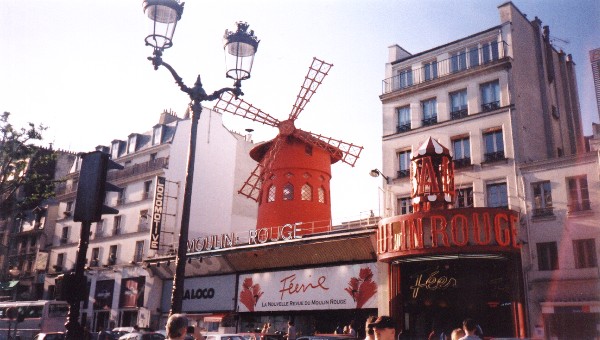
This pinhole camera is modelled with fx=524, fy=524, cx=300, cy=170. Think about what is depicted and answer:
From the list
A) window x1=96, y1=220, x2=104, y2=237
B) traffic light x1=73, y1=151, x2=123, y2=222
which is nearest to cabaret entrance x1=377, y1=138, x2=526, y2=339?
traffic light x1=73, y1=151, x2=123, y2=222

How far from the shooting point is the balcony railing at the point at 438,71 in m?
18.7

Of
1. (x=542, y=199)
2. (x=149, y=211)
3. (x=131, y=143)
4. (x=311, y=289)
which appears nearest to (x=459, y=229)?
(x=542, y=199)

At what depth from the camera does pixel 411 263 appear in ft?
60.4

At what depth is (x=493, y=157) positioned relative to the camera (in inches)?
696

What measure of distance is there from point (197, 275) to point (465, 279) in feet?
46.0

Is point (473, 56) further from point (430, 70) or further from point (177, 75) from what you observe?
point (177, 75)

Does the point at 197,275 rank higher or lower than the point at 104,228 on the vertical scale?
lower

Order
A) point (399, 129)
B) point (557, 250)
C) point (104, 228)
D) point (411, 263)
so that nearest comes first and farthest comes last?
point (557, 250), point (411, 263), point (399, 129), point (104, 228)

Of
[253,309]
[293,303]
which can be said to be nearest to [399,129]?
[293,303]

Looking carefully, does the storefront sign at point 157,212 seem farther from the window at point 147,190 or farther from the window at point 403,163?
the window at point 403,163

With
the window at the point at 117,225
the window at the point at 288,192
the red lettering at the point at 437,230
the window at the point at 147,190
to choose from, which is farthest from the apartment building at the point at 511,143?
the window at the point at 117,225

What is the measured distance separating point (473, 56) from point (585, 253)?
7.99 meters

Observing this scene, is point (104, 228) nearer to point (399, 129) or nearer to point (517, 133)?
point (399, 129)

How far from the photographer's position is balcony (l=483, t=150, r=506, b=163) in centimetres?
1748
